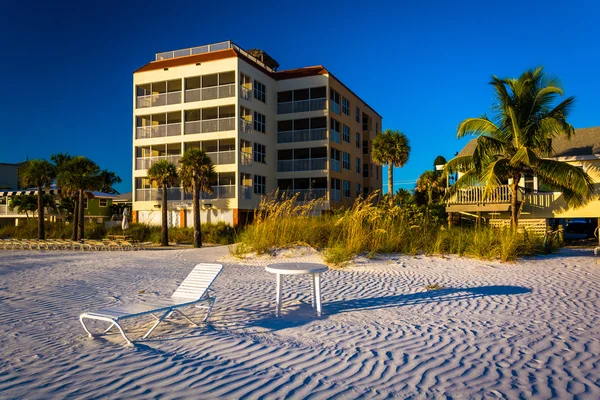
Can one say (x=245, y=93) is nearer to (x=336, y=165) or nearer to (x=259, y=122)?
(x=259, y=122)

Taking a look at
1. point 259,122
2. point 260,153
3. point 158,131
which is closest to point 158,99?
point 158,131

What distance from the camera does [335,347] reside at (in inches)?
226

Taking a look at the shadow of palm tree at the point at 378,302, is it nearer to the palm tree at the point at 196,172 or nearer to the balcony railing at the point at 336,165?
the palm tree at the point at 196,172

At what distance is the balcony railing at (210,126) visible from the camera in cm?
3216

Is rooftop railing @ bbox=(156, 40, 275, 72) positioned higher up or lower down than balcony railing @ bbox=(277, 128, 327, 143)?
higher up

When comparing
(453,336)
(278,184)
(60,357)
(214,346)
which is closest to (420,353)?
(453,336)

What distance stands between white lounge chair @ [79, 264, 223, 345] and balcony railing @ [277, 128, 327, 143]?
28070 mm

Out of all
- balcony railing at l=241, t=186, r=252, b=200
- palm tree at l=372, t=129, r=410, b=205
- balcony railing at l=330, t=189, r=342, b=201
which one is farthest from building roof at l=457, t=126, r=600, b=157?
balcony railing at l=241, t=186, r=252, b=200

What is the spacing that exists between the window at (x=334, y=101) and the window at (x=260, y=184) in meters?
7.39

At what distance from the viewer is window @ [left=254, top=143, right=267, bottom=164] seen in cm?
3388

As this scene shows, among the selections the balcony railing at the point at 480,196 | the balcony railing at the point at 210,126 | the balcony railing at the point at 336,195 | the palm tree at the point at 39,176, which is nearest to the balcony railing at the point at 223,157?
the balcony railing at the point at 210,126

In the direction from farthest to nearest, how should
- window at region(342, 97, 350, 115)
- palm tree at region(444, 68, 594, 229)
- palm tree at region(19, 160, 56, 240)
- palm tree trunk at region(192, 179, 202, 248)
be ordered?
window at region(342, 97, 350, 115) → palm tree at region(19, 160, 56, 240) → palm tree trunk at region(192, 179, 202, 248) → palm tree at region(444, 68, 594, 229)

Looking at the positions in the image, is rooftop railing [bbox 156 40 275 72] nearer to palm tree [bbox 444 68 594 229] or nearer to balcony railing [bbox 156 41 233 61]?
balcony railing [bbox 156 41 233 61]

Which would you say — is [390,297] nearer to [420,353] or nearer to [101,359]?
[420,353]
